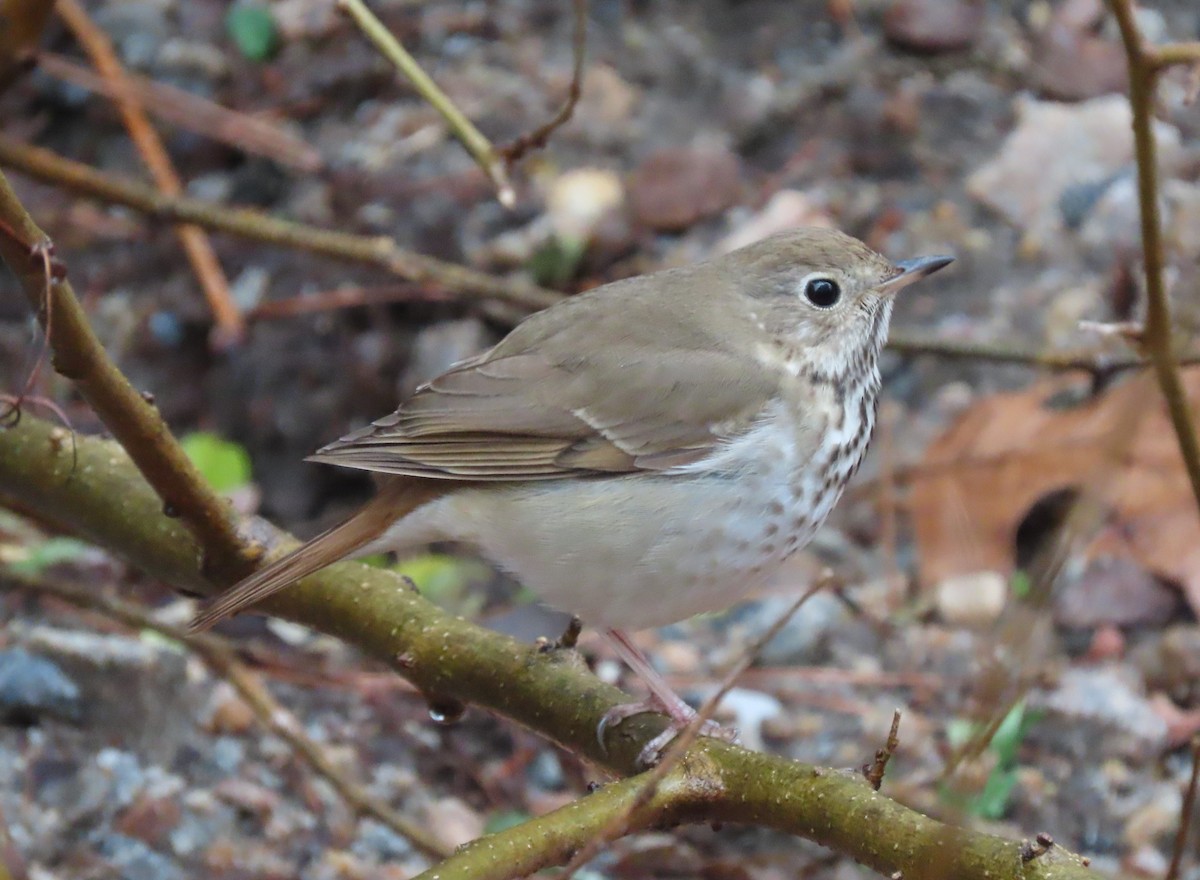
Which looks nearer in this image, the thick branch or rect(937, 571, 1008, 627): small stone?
the thick branch

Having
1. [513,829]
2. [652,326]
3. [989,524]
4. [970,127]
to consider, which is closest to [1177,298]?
[989,524]

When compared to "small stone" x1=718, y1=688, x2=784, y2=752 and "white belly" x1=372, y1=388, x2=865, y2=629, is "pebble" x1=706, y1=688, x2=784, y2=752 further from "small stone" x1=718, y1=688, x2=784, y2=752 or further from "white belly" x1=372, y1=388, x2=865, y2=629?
"white belly" x1=372, y1=388, x2=865, y2=629

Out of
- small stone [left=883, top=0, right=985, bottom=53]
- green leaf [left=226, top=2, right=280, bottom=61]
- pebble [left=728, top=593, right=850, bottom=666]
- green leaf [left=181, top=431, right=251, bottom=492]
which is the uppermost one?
small stone [left=883, top=0, right=985, bottom=53]

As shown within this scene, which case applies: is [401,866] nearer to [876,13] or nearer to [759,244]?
[759,244]

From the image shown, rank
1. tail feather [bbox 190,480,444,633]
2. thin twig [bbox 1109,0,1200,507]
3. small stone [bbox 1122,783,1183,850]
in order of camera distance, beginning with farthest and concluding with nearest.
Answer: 1. small stone [bbox 1122,783,1183,850]
2. tail feather [bbox 190,480,444,633]
3. thin twig [bbox 1109,0,1200,507]

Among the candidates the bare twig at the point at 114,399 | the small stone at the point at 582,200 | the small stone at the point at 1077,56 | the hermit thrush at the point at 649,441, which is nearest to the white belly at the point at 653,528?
the hermit thrush at the point at 649,441

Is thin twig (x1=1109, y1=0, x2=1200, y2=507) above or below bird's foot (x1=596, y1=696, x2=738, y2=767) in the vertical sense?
above

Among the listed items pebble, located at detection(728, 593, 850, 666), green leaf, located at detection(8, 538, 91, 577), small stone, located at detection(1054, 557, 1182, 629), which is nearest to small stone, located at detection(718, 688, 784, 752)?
pebble, located at detection(728, 593, 850, 666)
